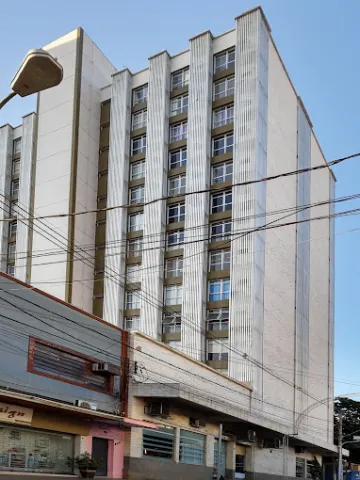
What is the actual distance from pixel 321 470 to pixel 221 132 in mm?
28368

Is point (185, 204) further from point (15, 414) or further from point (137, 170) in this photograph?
point (15, 414)

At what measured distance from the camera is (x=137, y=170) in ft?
173

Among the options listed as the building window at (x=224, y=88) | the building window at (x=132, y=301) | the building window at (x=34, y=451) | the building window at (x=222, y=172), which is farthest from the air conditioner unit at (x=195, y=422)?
the building window at (x=224, y=88)

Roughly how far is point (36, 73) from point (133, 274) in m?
43.8

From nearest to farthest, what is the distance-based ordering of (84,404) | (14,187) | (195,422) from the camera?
(84,404) < (195,422) < (14,187)

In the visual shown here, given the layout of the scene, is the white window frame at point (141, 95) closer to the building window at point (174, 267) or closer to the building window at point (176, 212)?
the building window at point (176, 212)

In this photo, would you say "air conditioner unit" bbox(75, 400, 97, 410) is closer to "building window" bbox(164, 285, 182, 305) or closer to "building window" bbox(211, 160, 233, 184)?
"building window" bbox(164, 285, 182, 305)

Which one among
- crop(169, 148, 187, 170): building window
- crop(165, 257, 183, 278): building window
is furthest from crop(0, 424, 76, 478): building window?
crop(169, 148, 187, 170): building window

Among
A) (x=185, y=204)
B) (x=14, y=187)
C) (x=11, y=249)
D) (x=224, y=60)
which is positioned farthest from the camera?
(x=14, y=187)

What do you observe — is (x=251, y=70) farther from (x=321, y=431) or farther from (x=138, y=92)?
(x=321, y=431)

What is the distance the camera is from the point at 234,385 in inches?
1483

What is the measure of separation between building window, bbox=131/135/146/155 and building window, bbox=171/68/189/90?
489cm

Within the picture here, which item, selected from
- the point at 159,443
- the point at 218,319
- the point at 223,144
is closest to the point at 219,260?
the point at 218,319

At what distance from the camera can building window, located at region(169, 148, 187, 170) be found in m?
50.4
